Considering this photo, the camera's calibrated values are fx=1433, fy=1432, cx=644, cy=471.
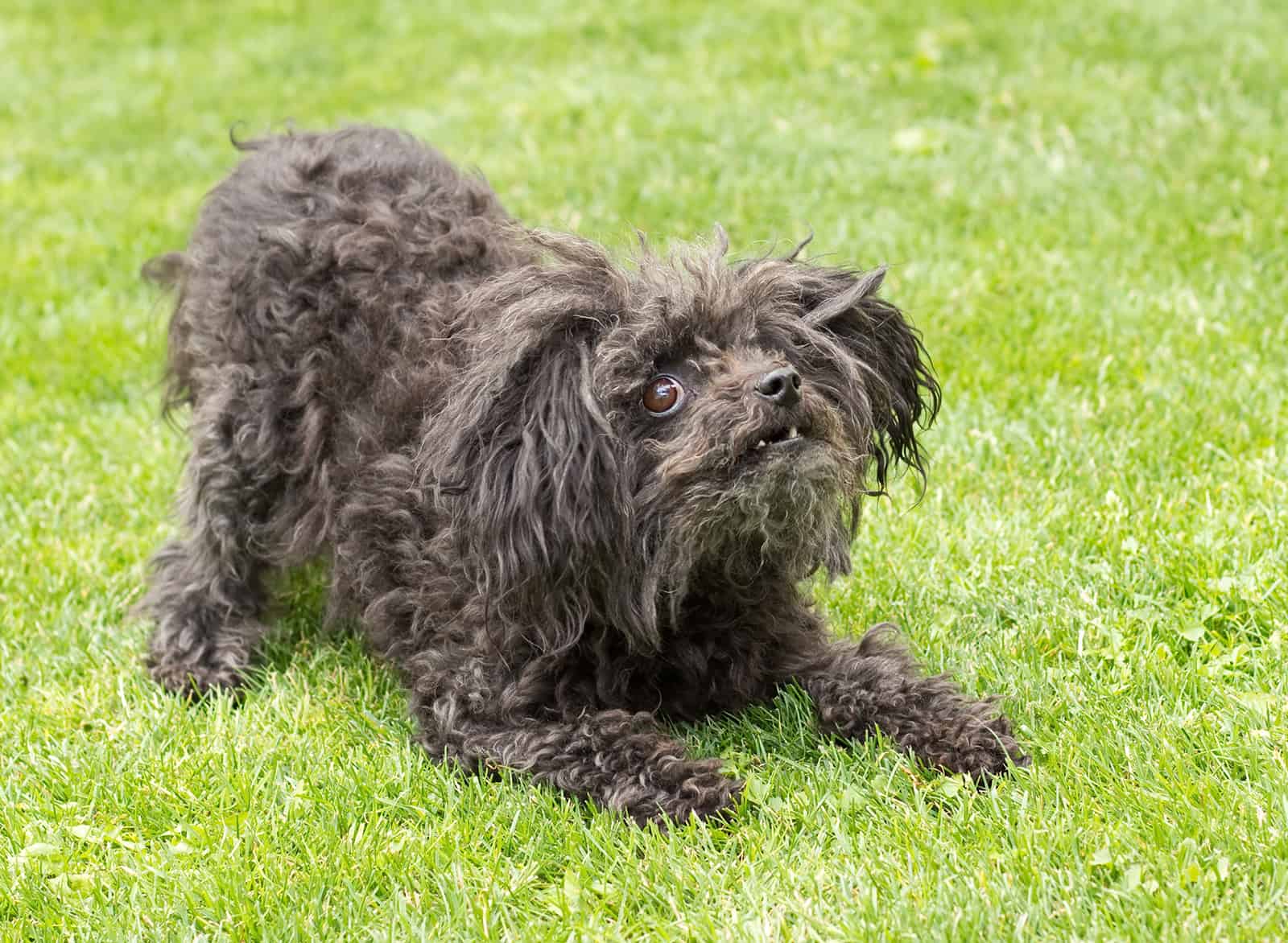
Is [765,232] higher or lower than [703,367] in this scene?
lower

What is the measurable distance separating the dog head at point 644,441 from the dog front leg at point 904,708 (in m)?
0.40

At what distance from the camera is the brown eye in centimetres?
380

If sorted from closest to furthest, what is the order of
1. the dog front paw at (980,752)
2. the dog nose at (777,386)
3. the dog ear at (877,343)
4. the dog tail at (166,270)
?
the dog nose at (777,386) < the dog front paw at (980,752) < the dog ear at (877,343) < the dog tail at (166,270)

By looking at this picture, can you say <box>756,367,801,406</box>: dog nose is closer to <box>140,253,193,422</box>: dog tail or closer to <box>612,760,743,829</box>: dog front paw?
<box>612,760,743,829</box>: dog front paw

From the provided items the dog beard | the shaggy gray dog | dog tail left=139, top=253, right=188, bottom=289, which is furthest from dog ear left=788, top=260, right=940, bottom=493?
dog tail left=139, top=253, right=188, bottom=289

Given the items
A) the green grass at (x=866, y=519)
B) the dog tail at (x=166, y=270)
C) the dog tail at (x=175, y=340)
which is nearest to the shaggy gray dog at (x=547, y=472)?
the green grass at (x=866, y=519)

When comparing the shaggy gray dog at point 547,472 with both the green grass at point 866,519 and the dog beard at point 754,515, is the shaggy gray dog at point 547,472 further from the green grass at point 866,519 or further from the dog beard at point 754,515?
the green grass at point 866,519

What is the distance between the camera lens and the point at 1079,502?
5.30 m

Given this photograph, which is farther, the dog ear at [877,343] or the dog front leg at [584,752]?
the dog ear at [877,343]

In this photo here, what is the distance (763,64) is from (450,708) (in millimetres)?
7579

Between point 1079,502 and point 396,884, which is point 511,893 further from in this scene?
point 1079,502

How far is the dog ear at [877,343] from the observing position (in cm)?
413

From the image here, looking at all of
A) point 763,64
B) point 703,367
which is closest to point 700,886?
point 703,367

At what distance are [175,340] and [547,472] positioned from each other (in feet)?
8.42
